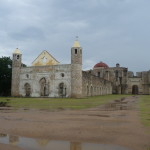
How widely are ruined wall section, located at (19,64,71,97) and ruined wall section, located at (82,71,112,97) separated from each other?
366cm

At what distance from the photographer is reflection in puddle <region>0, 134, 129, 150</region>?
5676 millimetres

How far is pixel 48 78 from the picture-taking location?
37406 millimetres

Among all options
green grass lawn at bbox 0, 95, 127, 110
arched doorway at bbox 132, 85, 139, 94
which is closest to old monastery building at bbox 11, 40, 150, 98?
green grass lawn at bbox 0, 95, 127, 110

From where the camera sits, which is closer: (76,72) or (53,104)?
(53,104)

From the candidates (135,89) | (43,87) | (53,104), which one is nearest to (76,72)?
(43,87)

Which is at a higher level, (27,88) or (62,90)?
(27,88)

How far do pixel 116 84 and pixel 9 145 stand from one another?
6442 cm

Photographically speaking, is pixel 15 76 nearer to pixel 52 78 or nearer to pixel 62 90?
pixel 52 78

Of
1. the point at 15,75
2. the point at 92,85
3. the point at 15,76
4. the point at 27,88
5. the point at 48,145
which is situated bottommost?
the point at 48,145

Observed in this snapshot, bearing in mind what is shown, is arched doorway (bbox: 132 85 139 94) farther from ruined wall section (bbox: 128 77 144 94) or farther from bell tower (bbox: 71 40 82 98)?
bell tower (bbox: 71 40 82 98)

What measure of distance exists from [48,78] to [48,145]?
31.7 meters

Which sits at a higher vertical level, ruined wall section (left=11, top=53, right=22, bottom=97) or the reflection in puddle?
ruined wall section (left=11, top=53, right=22, bottom=97)

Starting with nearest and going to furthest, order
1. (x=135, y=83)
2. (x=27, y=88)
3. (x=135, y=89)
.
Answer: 1. (x=27, y=88)
2. (x=135, y=83)
3. (x=135, y=89)

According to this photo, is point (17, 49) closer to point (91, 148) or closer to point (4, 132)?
point (4, 132)
